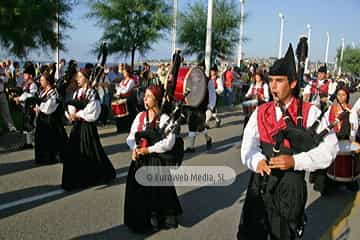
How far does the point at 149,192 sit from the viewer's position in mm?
4559

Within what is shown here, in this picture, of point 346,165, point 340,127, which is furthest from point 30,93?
point 346,165

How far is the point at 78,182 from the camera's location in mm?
6023

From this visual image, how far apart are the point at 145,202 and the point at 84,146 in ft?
6.59

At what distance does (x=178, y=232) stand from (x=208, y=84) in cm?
531

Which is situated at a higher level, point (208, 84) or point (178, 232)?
point (208, 84)

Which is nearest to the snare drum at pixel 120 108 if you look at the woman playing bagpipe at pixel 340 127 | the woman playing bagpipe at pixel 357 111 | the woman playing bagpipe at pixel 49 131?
the woman playing bagpipe at pixel 49 131

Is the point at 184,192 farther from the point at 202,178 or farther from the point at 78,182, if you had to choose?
the point at 78,182

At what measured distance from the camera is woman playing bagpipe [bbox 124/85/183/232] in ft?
14.7

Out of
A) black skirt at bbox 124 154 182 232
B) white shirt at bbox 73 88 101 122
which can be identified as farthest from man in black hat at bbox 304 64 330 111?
black skirt at bbox 124 154 182 232

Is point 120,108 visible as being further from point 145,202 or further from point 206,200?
point 145,202

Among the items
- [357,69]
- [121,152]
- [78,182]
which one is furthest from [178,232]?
[357,69]

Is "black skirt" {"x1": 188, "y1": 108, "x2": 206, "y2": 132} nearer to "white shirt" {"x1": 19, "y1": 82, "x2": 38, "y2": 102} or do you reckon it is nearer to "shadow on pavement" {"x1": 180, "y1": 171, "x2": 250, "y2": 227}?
"shadow on pavement" {"x1": 180, "y1": 171, "x2": 250, "y2": 227}

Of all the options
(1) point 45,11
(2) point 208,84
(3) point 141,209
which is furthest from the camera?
(1) point 45,11

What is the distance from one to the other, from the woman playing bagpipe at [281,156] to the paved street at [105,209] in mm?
1438
